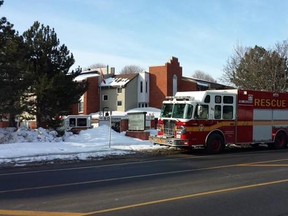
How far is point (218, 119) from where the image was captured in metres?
21.7

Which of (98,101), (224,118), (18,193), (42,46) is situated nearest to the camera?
(18,193)

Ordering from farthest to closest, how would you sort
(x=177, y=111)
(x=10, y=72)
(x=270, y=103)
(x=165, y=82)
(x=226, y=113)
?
(x=165, y=82) < (x=10, y=72) < (x=270, y=103) < (x=226, y=113) < (x=177, y=111)

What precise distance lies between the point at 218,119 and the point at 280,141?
5.17 meters

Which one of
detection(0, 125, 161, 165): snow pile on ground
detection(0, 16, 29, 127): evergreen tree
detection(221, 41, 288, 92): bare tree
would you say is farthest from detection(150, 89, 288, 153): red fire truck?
detection(221, 41, 288, 92): bare tree

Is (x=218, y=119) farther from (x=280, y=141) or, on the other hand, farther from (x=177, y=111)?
(x=280, y=141)

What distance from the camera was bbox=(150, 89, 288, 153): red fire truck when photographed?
826 inches

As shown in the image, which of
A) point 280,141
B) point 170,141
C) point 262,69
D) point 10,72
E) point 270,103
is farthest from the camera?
point 262,69

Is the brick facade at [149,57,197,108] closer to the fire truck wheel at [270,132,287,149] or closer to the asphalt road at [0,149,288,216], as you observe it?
the fire truck wheel at [270,132,287,149]

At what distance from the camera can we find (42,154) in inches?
766

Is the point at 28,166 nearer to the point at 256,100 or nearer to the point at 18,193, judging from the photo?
the point at 18,193

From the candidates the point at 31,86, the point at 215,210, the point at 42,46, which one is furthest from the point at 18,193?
the point at 42,46

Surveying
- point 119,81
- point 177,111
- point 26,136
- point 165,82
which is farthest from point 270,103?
point 119,81

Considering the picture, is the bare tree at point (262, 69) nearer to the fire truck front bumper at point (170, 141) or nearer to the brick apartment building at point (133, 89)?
the brick apartment building at point (133, 89)

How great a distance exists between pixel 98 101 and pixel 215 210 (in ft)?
192
